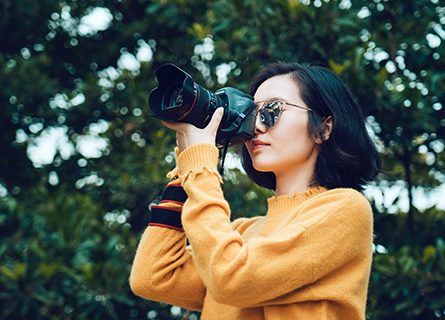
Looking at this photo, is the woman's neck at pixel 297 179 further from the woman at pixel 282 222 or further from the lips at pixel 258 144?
the lips at pixel 258 144

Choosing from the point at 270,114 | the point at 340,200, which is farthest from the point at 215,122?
the point at 340,200

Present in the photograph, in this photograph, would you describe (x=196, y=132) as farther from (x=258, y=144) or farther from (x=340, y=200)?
(x=340, y=200)

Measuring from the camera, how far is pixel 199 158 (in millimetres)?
1108

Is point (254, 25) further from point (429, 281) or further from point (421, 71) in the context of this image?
point (429, 281)

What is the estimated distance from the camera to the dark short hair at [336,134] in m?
1.22

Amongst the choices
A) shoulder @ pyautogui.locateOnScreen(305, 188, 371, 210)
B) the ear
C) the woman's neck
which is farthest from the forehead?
shoulder @ pyautogui.locateOnScreen(305, 188, 371, 210)

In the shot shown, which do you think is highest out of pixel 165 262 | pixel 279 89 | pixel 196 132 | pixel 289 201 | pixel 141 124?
pixel 279 89

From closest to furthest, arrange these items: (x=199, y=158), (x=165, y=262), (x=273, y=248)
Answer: (x=273, y=248) < (x=199, y=158) < (x=165, y=262)

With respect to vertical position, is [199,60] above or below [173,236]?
below

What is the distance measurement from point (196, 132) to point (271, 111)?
0.81ft

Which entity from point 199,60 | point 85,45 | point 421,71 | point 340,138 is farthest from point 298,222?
point 85,45

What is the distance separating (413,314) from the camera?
2109 millimetres

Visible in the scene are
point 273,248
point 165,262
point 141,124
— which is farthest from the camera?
point 141,124

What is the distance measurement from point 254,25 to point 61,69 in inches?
70.5
